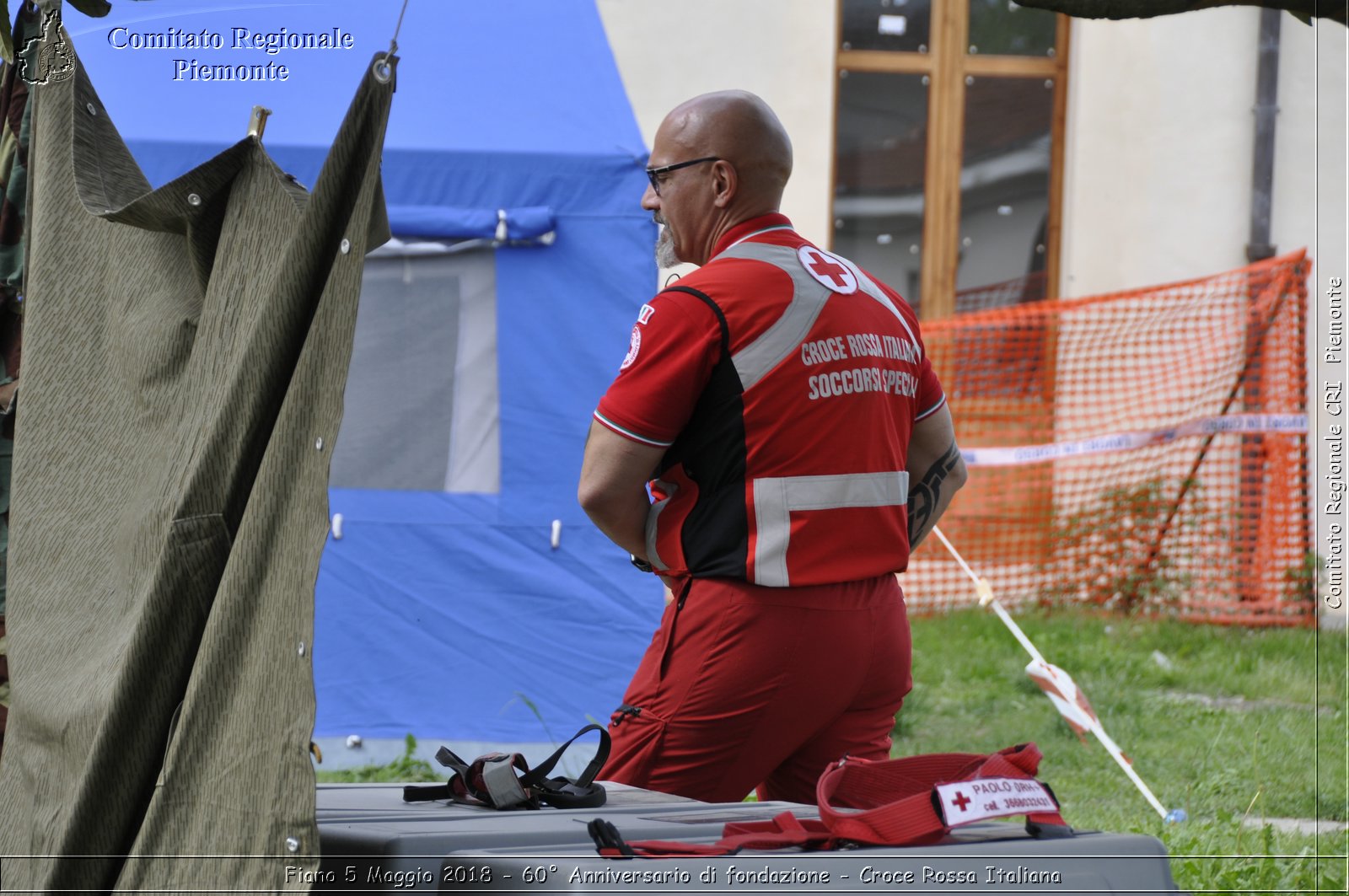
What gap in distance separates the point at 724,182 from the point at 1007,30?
7616 mm

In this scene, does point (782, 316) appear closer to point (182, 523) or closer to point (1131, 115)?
point (182, 523)

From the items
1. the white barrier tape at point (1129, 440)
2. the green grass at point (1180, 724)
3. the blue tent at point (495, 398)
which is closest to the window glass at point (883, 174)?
the white barrier tape at point (1129, 440)

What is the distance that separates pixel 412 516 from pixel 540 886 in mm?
4019

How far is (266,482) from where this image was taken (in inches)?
70.8

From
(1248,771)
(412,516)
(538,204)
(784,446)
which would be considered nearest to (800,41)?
(538,204)

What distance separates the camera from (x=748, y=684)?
2.33 metres

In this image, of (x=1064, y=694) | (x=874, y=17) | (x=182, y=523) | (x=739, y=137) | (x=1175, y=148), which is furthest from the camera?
(x=874, y=17)

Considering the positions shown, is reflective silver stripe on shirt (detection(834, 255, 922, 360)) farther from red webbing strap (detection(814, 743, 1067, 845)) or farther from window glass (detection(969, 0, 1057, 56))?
window glass (detection(969, 0, 1057, 56))

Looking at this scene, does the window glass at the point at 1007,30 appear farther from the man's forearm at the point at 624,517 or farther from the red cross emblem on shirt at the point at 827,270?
the man's forearm at the point at 624,517

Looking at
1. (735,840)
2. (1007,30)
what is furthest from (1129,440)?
(735,840)

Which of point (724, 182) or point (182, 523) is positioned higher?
point (724, 182)

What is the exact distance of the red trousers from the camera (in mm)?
2332

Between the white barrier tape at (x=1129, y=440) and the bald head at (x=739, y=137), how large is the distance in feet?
21.0

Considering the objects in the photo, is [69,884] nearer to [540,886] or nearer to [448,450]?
[540,886]
